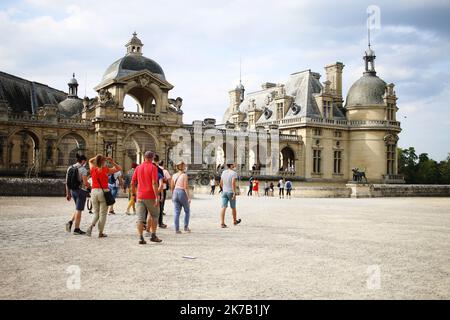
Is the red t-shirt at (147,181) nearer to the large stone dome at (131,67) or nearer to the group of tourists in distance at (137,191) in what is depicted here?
the group of tourists in distance at (137,191)

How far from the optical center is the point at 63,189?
26188 millimetres

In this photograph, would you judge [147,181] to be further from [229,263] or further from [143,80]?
[143,80]

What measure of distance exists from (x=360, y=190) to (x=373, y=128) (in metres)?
19.0

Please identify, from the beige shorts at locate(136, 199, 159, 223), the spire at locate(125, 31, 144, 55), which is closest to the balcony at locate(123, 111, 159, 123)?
the spire at locate(125, 31, 144, 55)

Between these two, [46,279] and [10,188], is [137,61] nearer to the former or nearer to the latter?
[10,188]

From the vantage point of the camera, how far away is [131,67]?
38719 millimetres

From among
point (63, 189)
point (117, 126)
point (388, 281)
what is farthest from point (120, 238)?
point (117, 126)

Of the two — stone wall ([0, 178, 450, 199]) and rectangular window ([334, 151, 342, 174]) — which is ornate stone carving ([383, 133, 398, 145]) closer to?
rectangular window ([334, 151, 342, 174])

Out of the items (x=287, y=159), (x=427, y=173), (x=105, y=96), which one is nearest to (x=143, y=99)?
(x=105, y=96)

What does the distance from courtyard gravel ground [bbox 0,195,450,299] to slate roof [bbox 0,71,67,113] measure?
36.8m

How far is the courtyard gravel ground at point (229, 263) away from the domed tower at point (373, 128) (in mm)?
44095

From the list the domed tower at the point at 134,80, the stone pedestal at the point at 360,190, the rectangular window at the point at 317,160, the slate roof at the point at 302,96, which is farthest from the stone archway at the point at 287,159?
the domed tower at the point at 134,80

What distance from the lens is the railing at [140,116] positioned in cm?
3853
